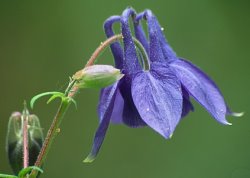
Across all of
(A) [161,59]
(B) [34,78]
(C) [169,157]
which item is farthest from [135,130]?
(A) [161,59]

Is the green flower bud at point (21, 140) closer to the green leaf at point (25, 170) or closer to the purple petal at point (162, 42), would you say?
the green leaf at point (25, 170)

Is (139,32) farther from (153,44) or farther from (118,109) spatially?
(118,109)

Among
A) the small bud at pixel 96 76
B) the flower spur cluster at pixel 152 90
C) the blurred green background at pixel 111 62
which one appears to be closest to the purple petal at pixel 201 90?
the flower spur cluster at pixel 152 90

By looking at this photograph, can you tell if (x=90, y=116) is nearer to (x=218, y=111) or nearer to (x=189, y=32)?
(x=189, y=32)

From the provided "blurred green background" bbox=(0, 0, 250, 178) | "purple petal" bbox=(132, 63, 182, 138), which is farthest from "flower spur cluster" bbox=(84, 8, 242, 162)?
"blurred green background" bbox=(0, 0, 250, 178)

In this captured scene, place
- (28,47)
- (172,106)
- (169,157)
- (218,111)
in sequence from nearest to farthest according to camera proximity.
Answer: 1. (172,106)
2. (218,111)
3. (169,157)
4. (28,47)

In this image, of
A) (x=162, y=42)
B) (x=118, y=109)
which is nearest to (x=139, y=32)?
(x=162, y=42)
